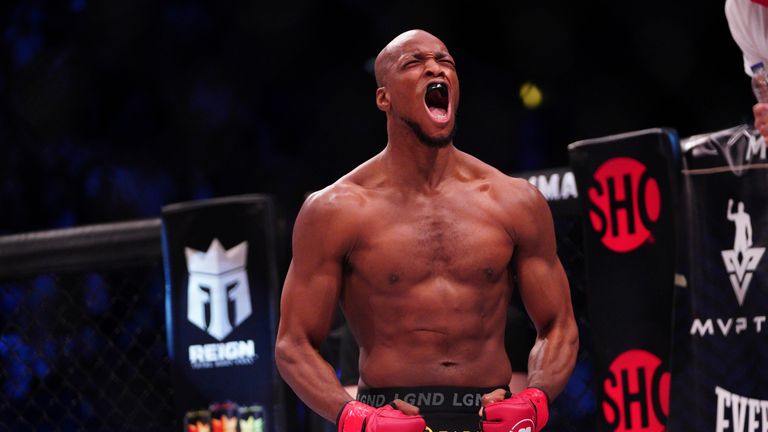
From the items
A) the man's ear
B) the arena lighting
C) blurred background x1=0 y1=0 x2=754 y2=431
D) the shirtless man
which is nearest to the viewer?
the shirtless man

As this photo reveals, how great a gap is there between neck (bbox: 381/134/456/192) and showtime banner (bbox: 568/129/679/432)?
35cm

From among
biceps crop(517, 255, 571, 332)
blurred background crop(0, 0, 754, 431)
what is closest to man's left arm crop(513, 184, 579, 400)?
biceps crop(517, 255, 571, 332)

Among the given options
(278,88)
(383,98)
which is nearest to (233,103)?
(278,88)

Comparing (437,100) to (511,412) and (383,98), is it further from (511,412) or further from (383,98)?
(511,412)

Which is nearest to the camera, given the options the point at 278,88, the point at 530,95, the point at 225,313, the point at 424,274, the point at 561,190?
the point at 424,274

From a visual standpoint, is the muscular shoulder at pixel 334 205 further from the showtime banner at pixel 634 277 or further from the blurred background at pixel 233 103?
the blurred background at pixel 233 103

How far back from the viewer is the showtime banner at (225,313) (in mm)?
2068

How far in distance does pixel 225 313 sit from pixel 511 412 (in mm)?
908

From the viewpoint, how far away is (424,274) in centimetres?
146

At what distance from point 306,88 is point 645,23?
118cm

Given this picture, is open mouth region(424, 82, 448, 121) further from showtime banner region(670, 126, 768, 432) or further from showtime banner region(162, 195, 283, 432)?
showtime banner region(162, 195, 283, 432)

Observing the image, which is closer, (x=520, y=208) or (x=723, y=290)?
(x=520, y=208)

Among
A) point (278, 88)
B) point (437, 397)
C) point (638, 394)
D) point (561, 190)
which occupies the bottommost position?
point (638, 394)

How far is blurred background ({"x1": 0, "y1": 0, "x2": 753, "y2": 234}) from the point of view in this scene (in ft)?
9.99
